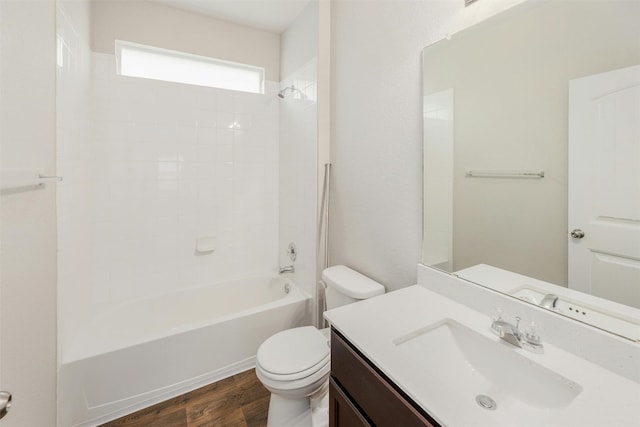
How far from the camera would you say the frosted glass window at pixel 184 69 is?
211 centimetres

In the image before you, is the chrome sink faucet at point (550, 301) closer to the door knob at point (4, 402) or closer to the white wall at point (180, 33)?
the door knob at point (4, 402)

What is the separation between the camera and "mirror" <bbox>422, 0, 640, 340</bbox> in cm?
73

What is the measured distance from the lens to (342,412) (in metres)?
0.92

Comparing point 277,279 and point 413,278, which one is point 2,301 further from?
point 277,279

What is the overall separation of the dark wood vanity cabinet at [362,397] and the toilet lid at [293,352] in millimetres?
360

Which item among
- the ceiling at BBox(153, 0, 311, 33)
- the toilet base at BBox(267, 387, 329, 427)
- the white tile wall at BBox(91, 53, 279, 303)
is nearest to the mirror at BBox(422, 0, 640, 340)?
the toilet base at BBox(267, 387, 329, 427)

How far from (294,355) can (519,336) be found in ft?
3.19

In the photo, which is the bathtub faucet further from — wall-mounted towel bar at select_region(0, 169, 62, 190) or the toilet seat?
wall-mounted towel bar at select_region(0, 169, 62, 190)

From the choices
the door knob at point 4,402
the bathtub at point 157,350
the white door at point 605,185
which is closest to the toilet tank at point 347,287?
the bathtub at point 157,350

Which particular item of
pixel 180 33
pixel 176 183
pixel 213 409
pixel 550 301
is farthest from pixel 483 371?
pixel 180 33

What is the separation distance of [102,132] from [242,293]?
1687mm

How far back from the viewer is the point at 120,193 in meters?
2.09

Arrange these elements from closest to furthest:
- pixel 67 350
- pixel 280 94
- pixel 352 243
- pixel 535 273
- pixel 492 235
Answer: pixel 535 273
pixel 492 235
pixel 67 350
pixel 352 243
pixel 280 94

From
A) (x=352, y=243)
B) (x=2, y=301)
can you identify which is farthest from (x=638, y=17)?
(x=2, y=301)
